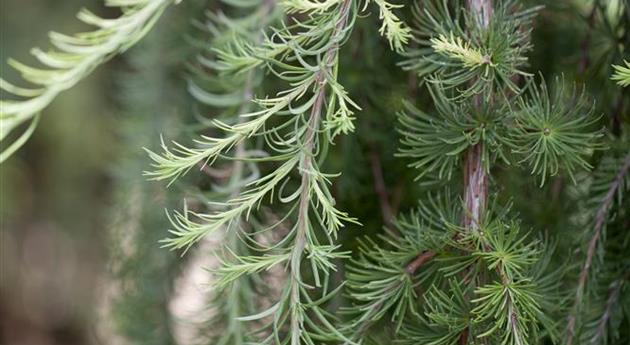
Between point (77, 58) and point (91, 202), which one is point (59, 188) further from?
point (77, 58)

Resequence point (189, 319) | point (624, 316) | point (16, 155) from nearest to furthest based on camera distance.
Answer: point (624, 316) → point (189, 319) → point (16, 155)

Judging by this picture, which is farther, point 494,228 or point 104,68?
point 104,68

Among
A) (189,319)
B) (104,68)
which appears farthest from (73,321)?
(189,319)

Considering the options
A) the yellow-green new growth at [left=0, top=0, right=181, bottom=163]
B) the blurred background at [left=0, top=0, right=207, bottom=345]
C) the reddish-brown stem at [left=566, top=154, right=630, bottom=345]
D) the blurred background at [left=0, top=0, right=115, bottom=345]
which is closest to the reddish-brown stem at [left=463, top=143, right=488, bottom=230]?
the reddish-brown stem at [left=566, top=154, right=630, bottom=345]

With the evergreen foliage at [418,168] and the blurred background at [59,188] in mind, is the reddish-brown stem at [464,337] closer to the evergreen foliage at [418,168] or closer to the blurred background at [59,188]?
the evergreen foliage at [418,168]

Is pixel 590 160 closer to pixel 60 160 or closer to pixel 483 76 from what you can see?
pixel 483 76

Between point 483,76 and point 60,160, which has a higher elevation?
point 60,160

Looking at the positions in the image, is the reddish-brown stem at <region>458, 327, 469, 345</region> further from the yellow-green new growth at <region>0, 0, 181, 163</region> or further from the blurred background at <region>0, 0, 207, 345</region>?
the blurred background at <region>0, 0, 207, 345</region>

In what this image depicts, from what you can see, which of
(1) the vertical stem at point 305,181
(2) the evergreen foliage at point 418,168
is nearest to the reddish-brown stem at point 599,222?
(2) the evergreen foliage at point 418,168
